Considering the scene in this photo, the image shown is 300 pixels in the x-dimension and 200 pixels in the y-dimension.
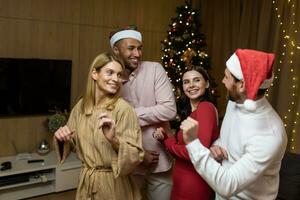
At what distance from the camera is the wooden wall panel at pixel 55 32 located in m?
3.88

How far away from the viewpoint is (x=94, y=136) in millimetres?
1674

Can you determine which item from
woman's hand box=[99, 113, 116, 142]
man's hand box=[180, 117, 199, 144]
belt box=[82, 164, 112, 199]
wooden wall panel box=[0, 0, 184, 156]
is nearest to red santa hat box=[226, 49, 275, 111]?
man's hand box=[180, 117, 199, 144]

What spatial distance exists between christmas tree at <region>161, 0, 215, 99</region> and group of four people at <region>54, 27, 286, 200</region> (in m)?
2.46

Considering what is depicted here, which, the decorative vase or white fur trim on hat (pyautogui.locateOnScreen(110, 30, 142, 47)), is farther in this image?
the decorative vase

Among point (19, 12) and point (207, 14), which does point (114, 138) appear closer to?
point (19, 12)

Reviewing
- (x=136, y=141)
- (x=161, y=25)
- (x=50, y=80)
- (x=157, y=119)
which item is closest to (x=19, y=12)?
(x=50, y=80)

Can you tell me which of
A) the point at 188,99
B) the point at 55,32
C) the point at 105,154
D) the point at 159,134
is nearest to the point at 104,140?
the point at 105,154

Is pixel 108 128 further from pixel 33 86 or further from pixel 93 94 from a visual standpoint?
pixel 33 86

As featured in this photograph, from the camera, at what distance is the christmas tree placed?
4660 mm

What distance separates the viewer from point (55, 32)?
417cm

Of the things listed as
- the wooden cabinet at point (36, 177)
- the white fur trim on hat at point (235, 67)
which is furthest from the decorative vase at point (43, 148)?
the white fur trim on hat at point (235, 67)

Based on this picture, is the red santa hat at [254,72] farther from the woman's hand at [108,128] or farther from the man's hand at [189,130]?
the woman's hand at [108,128]

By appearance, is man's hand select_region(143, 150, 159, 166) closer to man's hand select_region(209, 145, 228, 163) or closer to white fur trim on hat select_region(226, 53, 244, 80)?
man's hand select_region(209, 145, 228, 163)

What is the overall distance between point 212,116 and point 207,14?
13.4ft
